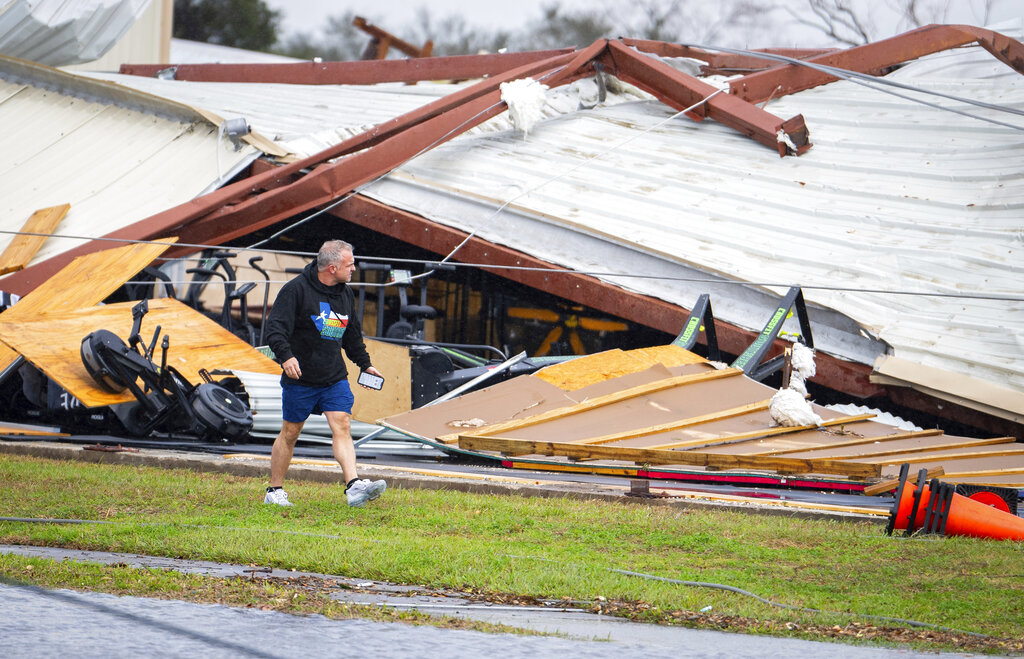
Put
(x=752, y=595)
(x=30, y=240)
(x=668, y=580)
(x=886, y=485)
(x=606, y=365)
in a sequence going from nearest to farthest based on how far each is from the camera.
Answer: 1. (x=752, y=595)
2. (x=668, y=580)
3. (x=886, y=485)
4. (x=606, y=365)
5. (x=30, y=240)

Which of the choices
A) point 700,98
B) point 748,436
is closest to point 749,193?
point 700,98

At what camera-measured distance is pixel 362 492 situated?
632cm

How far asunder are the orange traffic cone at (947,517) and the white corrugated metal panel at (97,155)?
1003 centimetres

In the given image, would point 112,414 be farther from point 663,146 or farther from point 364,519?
point 663,146

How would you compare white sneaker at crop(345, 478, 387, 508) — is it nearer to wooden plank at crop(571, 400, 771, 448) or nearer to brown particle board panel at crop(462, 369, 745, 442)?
brown particle board panel at crop(462, 369, 745, 442)

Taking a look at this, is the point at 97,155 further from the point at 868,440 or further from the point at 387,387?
the point at 868,440

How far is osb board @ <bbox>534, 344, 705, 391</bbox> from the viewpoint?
9594 mm

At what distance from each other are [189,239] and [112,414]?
3404 millimetres

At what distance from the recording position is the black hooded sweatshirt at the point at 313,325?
21.3 ft

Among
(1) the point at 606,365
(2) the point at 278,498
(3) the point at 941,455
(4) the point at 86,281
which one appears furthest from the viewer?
(4) the point at 86,281

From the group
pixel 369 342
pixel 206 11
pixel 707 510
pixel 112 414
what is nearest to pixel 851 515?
pixel 707 510

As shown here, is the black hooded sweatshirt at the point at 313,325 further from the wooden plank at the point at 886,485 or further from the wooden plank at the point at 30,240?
the wooden plank at the point at 30,240

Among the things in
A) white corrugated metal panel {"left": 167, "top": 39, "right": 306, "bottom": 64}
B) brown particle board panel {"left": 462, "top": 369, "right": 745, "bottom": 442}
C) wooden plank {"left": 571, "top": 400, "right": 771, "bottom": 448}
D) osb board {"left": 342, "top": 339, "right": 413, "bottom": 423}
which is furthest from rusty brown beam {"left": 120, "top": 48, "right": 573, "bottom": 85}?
white corrugated metal panel {"left": 167, "top": 39, "right": 306, "bottom": 64}

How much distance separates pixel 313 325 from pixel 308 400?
46 cm
